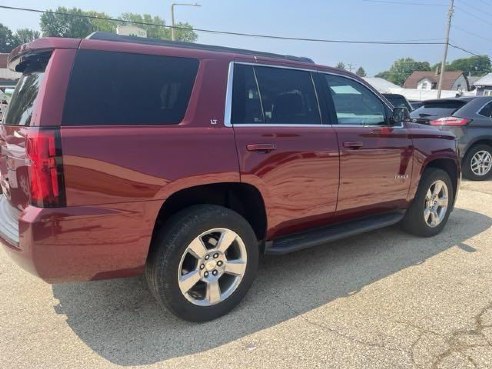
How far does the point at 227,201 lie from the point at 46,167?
141 centimetres

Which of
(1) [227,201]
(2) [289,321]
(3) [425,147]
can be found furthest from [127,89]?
(3) [425,147]

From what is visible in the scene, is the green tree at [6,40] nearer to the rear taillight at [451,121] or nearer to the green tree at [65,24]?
the green tree at [65,24]

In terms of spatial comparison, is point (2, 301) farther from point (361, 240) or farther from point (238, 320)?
point (361, 240)

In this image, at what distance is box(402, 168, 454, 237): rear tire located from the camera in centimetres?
475

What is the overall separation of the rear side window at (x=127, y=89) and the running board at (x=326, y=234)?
1362 millimetres

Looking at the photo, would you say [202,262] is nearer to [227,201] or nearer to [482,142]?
[227,201]

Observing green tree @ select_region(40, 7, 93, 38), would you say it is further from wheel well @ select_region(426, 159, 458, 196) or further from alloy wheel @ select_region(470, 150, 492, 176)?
wheel well @ select_region(426, 159, 458, 196)

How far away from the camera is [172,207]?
3.04 metres

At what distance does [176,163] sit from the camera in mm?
2715

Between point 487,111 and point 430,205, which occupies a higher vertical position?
point 487,111

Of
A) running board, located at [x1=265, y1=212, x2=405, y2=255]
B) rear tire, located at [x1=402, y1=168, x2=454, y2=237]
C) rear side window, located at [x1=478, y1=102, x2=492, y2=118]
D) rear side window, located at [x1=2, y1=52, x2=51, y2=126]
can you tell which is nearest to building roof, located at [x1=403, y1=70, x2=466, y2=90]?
rear side window, located at [x1=478, y1=102, x2=492, y2=118]

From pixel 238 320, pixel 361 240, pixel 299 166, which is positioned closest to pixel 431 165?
pixel 361 240

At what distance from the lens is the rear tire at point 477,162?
816 cm

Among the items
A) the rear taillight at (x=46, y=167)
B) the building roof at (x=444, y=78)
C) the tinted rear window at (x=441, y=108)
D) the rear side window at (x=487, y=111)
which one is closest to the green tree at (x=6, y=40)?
the building roof at (x=444, y=78)
